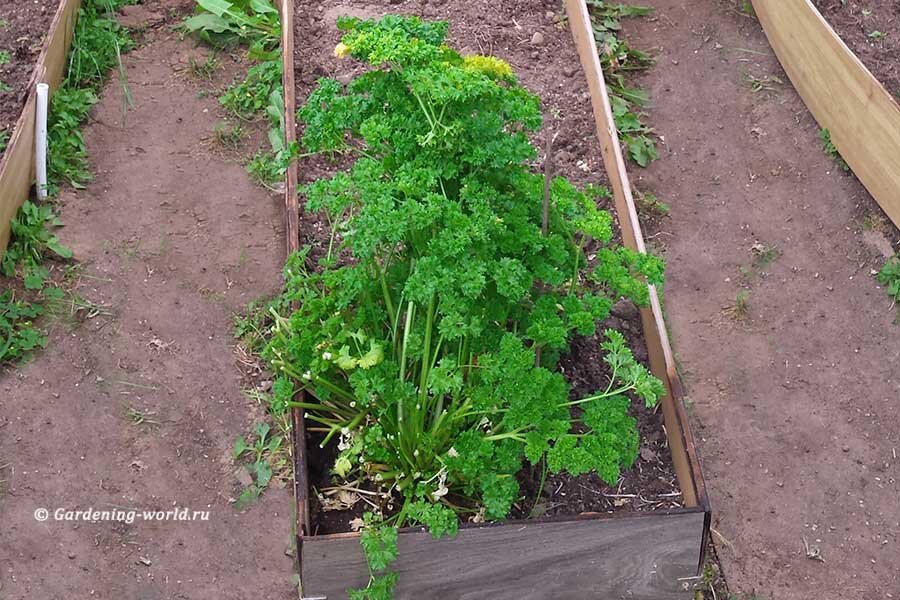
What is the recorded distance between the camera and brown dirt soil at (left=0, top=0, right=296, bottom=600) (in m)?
3.59

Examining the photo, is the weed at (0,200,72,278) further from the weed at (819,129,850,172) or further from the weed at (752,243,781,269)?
the weed at (819,129,850,172)

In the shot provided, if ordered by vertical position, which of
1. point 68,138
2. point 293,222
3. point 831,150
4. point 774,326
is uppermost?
point 293,222

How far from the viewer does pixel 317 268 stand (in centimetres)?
423

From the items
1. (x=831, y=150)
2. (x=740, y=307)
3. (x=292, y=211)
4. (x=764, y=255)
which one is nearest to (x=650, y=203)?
(x=764, y=255)

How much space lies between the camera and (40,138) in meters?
4.61

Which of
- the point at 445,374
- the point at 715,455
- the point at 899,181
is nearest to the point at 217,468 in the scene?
the point at 445,374

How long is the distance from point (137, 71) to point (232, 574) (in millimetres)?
2824

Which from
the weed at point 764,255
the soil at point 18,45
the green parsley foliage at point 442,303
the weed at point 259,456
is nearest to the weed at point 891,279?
the weed at point 764,255

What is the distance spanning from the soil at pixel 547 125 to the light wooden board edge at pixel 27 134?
3.63ft

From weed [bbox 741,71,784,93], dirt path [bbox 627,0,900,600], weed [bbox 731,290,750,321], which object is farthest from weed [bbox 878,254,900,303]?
weed [bbox 741,71,784,93]

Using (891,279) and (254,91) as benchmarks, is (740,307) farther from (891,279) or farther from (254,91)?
(254,91)

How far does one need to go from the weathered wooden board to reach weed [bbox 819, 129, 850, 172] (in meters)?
2.38

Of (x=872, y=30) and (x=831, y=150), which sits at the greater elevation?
(x=872, y=30)

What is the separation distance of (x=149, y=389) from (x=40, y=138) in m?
1.31
